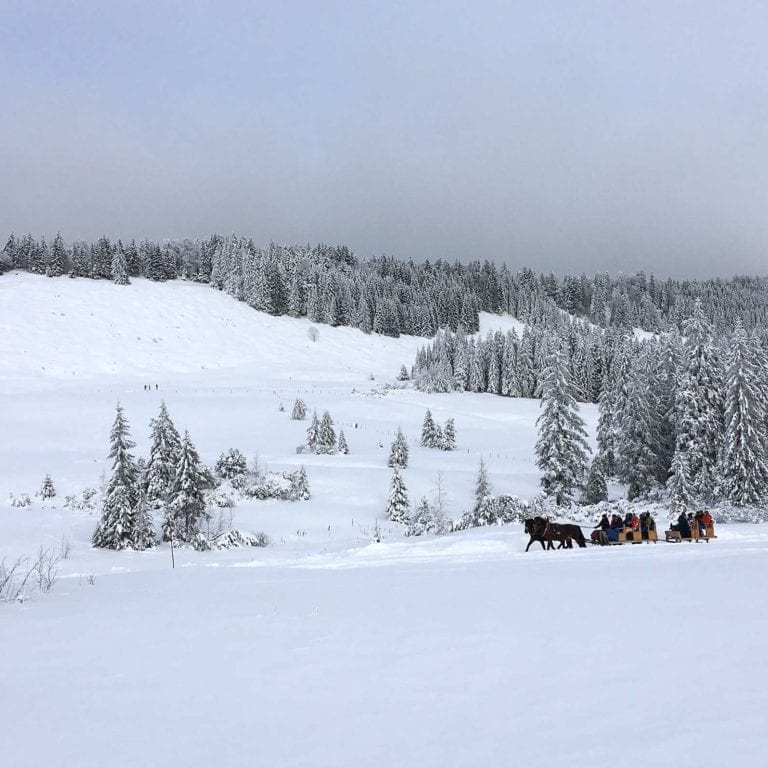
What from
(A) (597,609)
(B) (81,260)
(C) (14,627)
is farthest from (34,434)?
(B) (81,260)

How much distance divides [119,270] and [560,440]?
102532 mm

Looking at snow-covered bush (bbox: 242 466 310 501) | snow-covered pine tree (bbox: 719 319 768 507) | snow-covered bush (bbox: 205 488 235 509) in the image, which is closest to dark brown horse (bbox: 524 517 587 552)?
snow-covered pine tree (bbox: 719 319 768 507)

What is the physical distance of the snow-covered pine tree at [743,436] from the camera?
28.1m

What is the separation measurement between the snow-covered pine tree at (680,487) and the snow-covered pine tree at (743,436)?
194 cm

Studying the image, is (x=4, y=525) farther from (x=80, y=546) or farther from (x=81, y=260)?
(x=81, y=260)

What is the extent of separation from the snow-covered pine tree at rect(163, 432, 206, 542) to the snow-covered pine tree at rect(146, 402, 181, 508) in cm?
54

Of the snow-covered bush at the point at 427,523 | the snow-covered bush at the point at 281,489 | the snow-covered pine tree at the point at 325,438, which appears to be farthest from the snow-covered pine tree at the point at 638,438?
the snow-covered pine tree at the point at 325,438

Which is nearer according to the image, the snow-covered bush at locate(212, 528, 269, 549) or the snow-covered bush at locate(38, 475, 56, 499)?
the snow-covered bush at locate(212, 528, 269, 549)

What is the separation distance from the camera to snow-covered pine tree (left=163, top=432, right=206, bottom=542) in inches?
1028

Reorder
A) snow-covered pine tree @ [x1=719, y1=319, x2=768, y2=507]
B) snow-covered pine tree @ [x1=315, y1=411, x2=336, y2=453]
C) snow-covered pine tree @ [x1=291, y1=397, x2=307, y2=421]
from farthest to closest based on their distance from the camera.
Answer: snow-covered pine tree @ [x1=291, y1=397, x2=307, y2=421] < snow-covered pine tree @ [x1=315, y1=411, x2=336, y2=453] < snow-covered pine tree @ [x1=719, y1=319, x2=768, y2=507]

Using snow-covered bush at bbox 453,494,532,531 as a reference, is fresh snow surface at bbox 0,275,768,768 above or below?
above

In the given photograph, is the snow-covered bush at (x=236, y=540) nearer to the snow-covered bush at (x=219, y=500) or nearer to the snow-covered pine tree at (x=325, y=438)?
the snow-covered bush at (x=219, y=500)

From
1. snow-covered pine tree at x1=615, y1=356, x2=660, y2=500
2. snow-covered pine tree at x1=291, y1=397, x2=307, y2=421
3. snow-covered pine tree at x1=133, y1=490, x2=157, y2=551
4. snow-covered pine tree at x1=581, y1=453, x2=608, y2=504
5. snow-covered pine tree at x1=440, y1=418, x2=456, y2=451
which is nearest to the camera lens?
snow-covered pine tree at x1=133, y1=490, x2=157, y2=551

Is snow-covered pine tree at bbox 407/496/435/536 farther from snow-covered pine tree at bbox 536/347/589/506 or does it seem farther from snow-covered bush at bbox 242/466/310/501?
snow-covered pine tree at bbox 536/347/589/506
